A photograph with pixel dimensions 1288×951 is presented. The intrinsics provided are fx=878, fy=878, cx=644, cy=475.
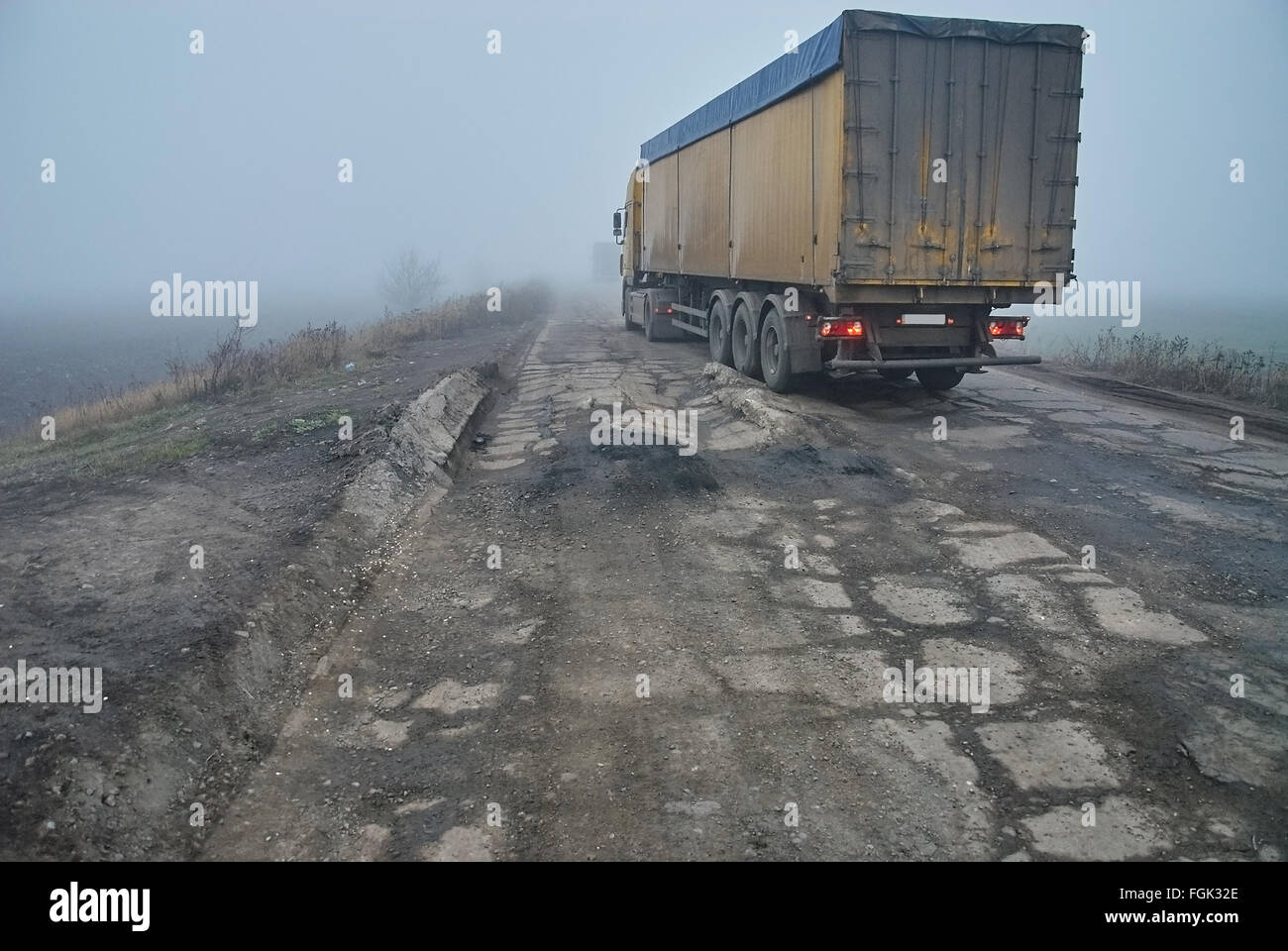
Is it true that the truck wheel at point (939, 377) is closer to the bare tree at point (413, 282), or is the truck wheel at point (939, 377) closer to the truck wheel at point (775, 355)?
the truck wheel at point (775, 355)

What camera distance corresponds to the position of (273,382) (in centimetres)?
1384

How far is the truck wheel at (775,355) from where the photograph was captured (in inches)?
419

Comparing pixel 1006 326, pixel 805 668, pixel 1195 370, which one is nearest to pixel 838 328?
pixel 1006 326

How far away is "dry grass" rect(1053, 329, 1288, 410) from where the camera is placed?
1130 centimetres

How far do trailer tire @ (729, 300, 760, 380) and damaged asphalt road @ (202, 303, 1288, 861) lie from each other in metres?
4.20

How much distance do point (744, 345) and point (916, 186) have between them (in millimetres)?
3995

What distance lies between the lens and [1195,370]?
1247cm

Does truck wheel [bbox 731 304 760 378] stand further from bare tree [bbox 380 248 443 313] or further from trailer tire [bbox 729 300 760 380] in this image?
bare tree [bbox 380 248 443 313]

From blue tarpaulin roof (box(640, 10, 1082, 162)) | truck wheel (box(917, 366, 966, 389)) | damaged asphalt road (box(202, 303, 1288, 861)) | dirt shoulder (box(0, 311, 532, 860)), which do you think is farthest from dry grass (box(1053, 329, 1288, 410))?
dirt shoulder (box(0, 311, 532, 860))

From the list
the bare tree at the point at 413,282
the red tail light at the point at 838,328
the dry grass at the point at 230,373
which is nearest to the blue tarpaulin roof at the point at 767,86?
the red tail light at the point at 838,328

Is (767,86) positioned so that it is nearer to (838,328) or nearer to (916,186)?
(916,186)

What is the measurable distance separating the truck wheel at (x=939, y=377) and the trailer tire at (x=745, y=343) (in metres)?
2.22

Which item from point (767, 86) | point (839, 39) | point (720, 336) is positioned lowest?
point (720, 336)
